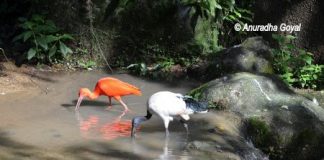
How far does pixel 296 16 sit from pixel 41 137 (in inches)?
208

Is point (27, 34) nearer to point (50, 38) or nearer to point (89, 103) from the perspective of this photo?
point (50, 38)

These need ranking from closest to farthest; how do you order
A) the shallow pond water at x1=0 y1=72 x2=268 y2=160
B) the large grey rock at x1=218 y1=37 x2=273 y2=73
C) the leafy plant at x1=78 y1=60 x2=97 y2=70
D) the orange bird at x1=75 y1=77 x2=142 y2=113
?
the shallow pond water at x1=0 y1=72 x2=268 y2=160 → the orange bird at x1=75 y1=77 x2=142 y2=113 → the large grey rock at x1=218 y1=37 x2=273 y2=73 → the leafy plant at x1=78 y1=60 x2=97 y2=70

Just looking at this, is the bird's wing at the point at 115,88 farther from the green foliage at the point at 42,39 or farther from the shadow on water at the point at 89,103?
the green foliage at the point at 42,39

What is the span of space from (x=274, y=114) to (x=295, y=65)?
8.85ft

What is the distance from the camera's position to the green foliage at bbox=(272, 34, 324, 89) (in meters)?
8.62

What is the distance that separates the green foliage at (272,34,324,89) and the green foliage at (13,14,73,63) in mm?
3569

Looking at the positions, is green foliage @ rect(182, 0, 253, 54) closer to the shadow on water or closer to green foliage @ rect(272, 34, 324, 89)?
green foliage @ rect(272, 34, 324, 89)

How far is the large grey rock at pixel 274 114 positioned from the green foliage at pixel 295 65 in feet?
5.59

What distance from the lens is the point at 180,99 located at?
583 centimetres

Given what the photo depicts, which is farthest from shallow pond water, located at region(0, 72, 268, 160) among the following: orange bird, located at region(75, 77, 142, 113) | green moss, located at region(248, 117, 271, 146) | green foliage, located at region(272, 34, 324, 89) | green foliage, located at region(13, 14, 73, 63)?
green foliage, located at region(272, 34, 324, 89)

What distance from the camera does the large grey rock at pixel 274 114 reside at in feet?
20.4

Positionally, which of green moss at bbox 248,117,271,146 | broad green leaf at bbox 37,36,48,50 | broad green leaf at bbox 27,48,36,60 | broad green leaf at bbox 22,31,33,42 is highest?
broad green leaf at bbox 22,31,33,42

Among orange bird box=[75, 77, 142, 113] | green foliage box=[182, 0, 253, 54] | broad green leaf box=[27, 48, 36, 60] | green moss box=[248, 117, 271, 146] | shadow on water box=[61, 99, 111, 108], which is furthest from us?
green foliage box=[182, 0, 253, 54]

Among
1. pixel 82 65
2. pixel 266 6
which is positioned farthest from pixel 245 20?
pixel 82 65
